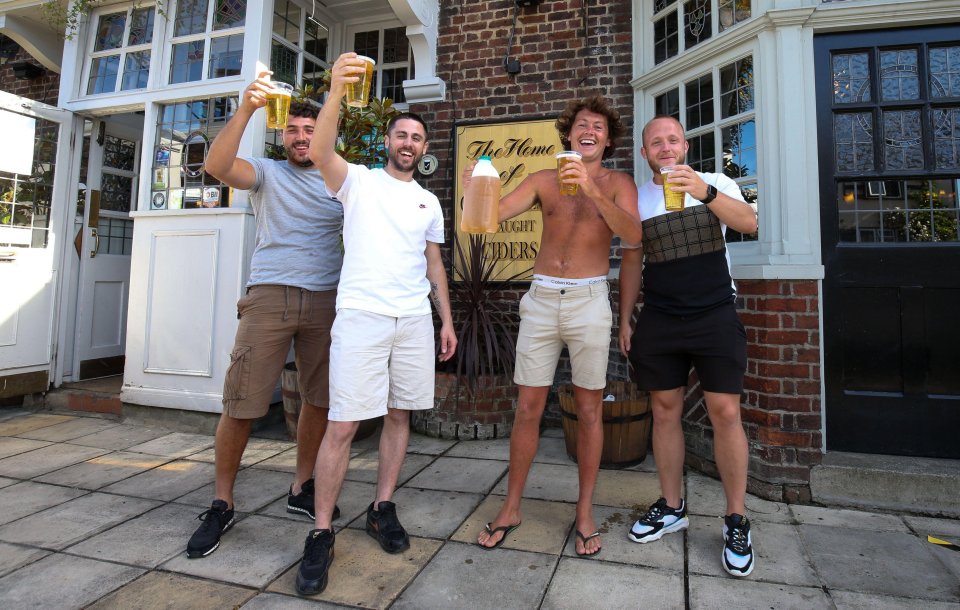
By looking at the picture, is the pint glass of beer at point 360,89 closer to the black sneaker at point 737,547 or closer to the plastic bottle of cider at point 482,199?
the plastic bottle of cider at point 482,199

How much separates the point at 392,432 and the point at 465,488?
73 cm

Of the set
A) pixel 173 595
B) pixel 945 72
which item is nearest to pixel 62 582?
pixel 173 595

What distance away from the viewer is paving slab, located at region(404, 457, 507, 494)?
2.81 meters

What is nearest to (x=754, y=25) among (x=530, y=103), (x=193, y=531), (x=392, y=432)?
(x=530, y=103)

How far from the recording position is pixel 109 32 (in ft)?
14.7

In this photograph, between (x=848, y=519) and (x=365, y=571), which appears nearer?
(x=365, y=571)

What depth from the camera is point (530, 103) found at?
13.6 feet

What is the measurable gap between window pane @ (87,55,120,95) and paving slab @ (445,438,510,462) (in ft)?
13.8

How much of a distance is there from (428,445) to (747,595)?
2147 millimetres

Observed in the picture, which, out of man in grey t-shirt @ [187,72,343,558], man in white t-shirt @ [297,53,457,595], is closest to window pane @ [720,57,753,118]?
man in white t-shirt @ [297,53,457,595]

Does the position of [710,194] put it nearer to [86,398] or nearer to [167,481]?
[167,481]

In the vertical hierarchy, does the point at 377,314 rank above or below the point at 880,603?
above

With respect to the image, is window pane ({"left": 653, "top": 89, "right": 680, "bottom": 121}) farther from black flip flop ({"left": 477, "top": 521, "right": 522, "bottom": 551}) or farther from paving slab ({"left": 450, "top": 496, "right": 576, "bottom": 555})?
black flip flop ({"left": 477, "top": 521, "right": 522, "bottom": 551})

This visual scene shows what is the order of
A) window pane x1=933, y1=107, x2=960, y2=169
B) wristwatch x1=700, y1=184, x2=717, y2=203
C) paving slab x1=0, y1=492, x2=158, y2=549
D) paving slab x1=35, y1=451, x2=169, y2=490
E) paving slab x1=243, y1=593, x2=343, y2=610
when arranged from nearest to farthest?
paving slab x1=243, y1=593, x2=343, y2=610 → wristwatch x1=700, y1=184, x2=717, y2=203 → paving slab x1=0, y1=492, x2=158, y2=549 → window pane x1=933, y1=107, x2=960, y2=169 → paving slab x1=35, y1=451, x2=169, y2=490
